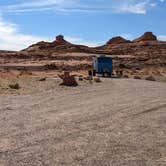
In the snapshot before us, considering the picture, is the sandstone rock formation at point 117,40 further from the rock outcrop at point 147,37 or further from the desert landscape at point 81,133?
the desert landscape at point 81,133

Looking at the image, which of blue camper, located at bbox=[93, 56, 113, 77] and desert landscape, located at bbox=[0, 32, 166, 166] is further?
blue camper, located at bbox=[93, 56, 113, 77]

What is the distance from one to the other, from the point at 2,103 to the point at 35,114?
4.71 m

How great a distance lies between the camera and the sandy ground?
961cm

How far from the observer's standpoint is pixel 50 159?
9492mm

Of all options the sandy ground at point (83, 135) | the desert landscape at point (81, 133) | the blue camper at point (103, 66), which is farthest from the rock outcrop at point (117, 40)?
the sandy ground at point (83, 135)

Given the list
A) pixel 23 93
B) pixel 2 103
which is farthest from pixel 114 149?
pixel 23 93

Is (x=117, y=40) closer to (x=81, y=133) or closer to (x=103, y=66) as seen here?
(x=103, y=66)

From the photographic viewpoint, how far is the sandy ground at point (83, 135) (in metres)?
9.61

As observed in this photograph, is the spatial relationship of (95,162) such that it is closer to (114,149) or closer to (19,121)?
(114,149)

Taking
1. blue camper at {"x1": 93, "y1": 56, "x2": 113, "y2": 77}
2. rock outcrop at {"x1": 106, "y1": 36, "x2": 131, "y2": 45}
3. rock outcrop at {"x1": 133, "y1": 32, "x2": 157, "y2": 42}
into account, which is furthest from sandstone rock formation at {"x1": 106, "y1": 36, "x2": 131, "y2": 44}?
blue camper at {"x1": 93, "y1": 56, "x2": 113, "y2": 77}

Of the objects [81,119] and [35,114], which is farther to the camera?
[35,114]

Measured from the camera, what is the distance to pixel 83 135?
490 inches

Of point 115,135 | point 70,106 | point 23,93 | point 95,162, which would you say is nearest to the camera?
point 95,162

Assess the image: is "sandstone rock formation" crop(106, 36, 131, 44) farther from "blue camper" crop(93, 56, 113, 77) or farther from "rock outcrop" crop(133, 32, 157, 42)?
"blue camper" crop(93, 56, 113, 77)
